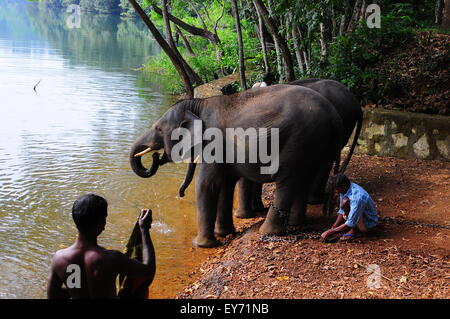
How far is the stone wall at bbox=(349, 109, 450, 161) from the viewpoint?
33.0 ft

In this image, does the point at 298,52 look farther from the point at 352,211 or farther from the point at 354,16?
the point at 352,211

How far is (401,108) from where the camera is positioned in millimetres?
11164

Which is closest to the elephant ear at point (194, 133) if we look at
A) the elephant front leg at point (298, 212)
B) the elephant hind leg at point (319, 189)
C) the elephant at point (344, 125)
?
the elephant at point (344, 125)

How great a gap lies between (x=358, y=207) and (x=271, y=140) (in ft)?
4.49

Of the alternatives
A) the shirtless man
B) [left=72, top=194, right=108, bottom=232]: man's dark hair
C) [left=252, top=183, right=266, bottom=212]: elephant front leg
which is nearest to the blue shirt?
[left=252, top=183, right=266, bottom=212]: elephant front leg

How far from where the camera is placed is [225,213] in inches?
294

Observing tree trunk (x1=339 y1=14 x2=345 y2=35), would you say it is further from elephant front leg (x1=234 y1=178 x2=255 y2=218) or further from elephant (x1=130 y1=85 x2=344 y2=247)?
elephant (x1=130 y1=85 x2=344 y2=247)

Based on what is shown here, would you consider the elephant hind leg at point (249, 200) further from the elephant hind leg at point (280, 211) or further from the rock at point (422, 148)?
the rock at point (422, 148)

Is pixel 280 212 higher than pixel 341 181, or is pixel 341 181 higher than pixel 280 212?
pixel 341 181

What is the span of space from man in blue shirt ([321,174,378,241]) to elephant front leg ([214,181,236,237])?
163 centimetres

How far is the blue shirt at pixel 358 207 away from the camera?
612cm

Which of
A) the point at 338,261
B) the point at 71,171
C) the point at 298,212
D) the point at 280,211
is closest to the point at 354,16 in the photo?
the point at 298,212

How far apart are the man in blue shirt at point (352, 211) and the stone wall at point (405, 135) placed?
4.47 metres

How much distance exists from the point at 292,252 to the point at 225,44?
602 inches
